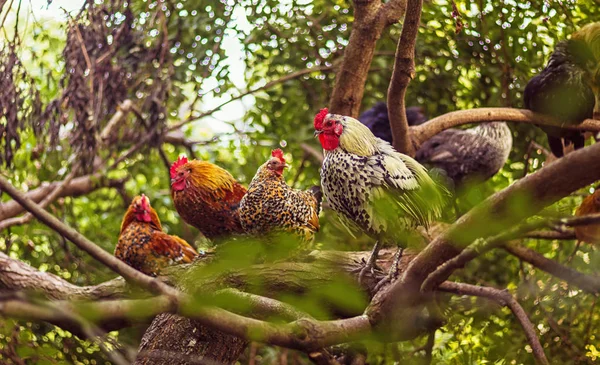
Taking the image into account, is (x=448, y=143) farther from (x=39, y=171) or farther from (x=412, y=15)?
(x=39, y=171)

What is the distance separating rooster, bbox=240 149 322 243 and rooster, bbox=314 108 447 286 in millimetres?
242

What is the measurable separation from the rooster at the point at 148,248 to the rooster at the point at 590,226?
1939mm

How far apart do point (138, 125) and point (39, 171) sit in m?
0.80

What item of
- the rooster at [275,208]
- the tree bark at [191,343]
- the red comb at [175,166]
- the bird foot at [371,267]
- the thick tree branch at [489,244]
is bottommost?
the tree bark at [191,343]

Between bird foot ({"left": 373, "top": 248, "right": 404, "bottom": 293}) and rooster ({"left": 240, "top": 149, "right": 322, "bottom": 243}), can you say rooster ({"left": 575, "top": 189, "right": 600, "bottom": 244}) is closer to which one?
bird foot ({"left": 373, "top": 248, "right": 404, "bottom": 293})

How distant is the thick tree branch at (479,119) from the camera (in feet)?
13.4

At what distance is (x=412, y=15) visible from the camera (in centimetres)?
334

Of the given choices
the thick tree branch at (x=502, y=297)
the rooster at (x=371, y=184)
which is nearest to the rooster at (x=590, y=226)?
the thick tree branch at (x=502, y=297)

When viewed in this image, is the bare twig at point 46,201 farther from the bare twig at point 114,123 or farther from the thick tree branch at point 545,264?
the thick tree branch at point 545,264

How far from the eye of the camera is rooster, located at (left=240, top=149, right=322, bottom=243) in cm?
338

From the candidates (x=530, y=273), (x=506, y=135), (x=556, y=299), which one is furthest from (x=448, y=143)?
(x=556, y=299)

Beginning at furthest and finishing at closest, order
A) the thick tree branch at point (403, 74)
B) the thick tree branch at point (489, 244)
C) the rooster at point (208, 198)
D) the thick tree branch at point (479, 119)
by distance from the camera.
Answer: the thick tree branch at point (479, 119) → the rooster at point (208, 198) → the thick tree branch at point (403, 74) → the thick tree branch at point (489, 244)

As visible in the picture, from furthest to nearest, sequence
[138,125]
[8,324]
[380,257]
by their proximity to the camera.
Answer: [138,125]
[380,257]
[8,324]

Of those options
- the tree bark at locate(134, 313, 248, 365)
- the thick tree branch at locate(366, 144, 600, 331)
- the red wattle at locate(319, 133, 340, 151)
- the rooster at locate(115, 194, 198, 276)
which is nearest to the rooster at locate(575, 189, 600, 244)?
the red wattle at locate(319, 133, 340, 151)
